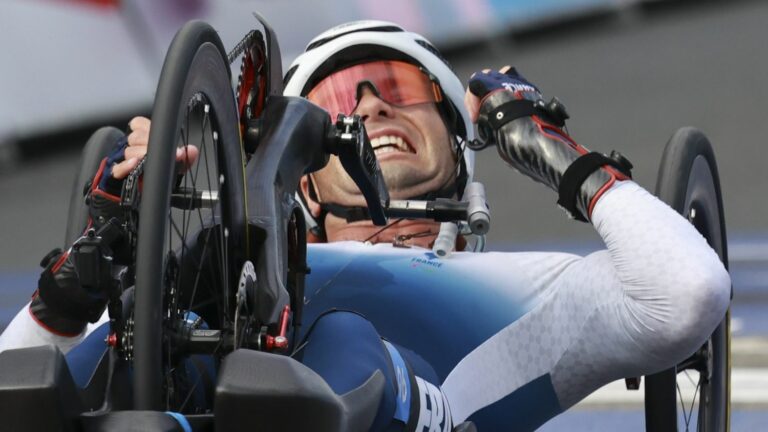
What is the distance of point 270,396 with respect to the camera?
2.70 meters

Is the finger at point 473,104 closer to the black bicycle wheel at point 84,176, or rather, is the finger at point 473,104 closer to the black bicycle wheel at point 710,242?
the black bicycle wheel at point 710,242

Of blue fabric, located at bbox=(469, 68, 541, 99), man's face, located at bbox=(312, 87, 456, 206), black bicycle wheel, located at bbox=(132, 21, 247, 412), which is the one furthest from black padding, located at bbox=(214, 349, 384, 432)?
man's face, located at bbox=(312, 87, 456, 206)

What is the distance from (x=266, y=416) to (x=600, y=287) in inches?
54.2

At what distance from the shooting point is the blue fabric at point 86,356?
10.3 feet

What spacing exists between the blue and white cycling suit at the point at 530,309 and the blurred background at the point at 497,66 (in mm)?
2109

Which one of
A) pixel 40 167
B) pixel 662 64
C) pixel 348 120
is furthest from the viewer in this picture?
pixel 662 64

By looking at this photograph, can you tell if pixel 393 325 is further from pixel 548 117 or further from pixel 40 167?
pixel 40 167

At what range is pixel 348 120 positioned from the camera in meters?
3.75

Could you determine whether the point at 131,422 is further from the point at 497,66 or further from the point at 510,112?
the point at 497,66

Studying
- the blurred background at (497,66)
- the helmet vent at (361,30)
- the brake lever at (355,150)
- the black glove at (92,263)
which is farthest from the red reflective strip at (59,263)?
the blurred background at (497,66)

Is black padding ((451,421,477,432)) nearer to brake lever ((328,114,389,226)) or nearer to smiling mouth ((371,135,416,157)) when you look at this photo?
brake lever ((328,114,389,226))

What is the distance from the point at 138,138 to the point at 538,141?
920 mm

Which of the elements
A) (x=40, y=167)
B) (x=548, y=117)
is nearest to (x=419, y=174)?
(x=548, y=117)

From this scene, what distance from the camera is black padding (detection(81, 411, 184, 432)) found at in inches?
107
